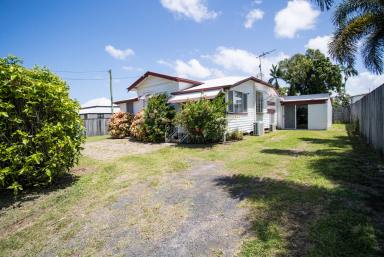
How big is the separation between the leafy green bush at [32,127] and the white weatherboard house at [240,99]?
766cm

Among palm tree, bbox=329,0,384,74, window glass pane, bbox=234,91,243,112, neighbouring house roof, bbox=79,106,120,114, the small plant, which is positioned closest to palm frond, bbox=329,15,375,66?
palm tree, bbox=329,0,384,74

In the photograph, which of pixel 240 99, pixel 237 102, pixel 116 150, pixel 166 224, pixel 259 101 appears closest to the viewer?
pixel 166 224

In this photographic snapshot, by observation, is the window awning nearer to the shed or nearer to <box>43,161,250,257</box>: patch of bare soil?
<box>43,161,250,257</box>: patch of bare soil

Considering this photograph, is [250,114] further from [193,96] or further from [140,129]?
[140,129]

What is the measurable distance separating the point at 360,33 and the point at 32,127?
11.4 meters

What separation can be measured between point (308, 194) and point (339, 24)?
8225 mm

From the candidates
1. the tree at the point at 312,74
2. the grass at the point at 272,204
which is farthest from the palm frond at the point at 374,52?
the tree at the point at 312,74

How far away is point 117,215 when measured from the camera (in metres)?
4.39

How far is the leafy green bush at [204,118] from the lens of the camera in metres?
11.8

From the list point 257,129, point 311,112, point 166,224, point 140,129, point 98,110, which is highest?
point 98,110

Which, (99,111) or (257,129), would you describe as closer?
(257,129)

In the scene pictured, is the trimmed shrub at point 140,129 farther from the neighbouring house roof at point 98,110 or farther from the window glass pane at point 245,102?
the neighbouring house roof at point 98,110

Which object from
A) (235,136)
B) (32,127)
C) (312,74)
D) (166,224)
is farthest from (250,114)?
(312,74)

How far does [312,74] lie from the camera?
3378 centimetres
